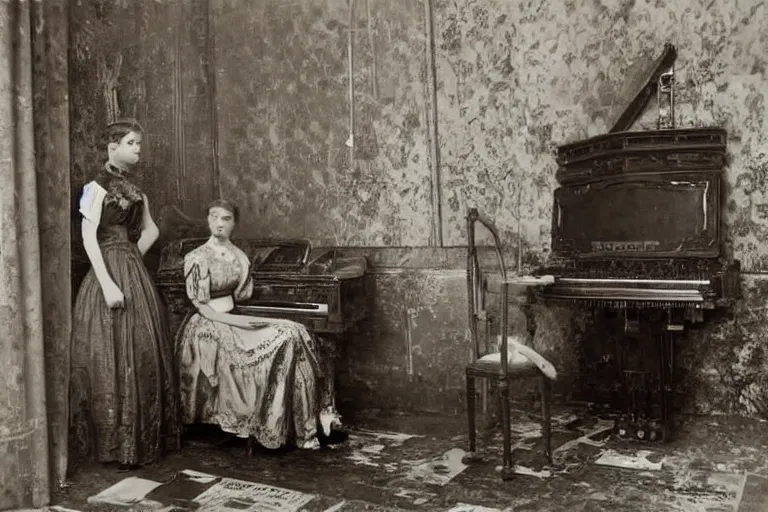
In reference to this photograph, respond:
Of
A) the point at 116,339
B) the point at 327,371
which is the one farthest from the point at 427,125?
the point at 116,339

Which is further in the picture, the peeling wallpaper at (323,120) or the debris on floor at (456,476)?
the peeling wallpaper at (323,120)

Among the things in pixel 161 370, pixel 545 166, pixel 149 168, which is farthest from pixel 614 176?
pixel 149 168

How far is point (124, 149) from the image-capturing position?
4.38 meters

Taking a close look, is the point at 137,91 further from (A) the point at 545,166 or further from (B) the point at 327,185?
(A) the point at 545,166

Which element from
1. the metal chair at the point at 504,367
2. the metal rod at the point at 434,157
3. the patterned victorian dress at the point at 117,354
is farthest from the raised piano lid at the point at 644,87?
the patterned victorian dress at the point at 117,354

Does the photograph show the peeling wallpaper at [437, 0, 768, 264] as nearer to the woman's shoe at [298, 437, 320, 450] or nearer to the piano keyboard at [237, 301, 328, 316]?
the piano keyboard at [237, 301, 328, 316]

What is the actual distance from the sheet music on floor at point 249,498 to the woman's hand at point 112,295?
3.74 feet

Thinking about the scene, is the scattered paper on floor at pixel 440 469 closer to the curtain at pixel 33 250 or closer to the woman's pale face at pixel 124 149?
the curtain at pixel 33 250

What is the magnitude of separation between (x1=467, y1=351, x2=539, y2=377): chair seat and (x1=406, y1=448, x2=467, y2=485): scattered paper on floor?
0.55 meters

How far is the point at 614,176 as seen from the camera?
459cm

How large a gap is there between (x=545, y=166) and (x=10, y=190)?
3357 millimetres

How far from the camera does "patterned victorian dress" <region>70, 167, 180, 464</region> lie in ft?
13.9

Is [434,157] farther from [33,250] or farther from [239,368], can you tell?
[33,250]

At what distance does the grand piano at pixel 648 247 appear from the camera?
14.0 feet
